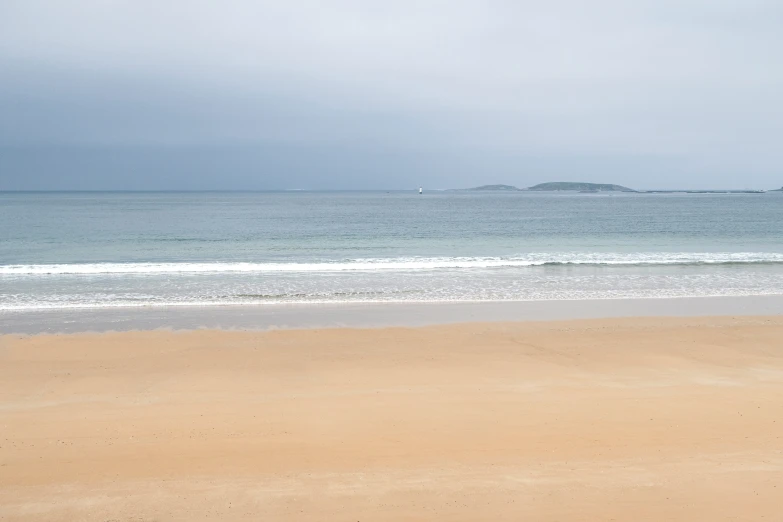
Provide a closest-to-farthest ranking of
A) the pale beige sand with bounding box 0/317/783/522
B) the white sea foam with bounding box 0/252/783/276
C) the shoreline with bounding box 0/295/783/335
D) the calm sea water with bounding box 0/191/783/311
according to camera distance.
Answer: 1. the pale beige sand with bounding box 0/317/783/522
2. the shoreline with bounding box 0/295/783/335
3. the calm sea water with bounding box 0/191/783/311
4. the white sea foam with bounding box 0/252/783/276

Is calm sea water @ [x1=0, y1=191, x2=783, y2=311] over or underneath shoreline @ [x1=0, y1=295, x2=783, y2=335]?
over

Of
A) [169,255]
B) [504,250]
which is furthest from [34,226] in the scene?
[504,250]

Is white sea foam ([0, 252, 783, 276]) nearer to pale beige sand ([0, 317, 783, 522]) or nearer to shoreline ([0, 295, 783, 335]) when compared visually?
shoreline ([0, 295, 783, 335])

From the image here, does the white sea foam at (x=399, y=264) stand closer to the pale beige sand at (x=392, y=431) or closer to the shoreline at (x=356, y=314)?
the shoreline at (x=356, y=314)

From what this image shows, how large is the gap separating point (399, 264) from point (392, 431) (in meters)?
18.6

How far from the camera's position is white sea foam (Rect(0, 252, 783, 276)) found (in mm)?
23562

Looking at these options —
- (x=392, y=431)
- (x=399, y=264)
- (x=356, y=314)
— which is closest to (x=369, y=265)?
(x=399, y=264)

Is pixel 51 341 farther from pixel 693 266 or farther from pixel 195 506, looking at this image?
pixel 693 266

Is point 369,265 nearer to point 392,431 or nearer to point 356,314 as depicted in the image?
point 356,314

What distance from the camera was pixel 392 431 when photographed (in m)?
6.91

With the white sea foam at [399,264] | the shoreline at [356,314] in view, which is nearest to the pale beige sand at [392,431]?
the shoreline at [356,314]

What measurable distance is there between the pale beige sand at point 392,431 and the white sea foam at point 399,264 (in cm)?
1267

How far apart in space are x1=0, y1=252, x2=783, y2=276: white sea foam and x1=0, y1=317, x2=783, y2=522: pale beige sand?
41.6 ft

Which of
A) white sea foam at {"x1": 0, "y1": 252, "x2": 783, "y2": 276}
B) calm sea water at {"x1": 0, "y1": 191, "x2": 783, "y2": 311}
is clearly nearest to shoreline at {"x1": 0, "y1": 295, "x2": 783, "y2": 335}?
calm sea water at {"x1": 0, "y1": 191, "x2": 783, "y2": 311}
